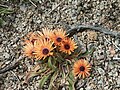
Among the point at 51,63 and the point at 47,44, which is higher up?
the point at 47,44

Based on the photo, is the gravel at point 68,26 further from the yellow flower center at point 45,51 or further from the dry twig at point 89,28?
the yellow flower center at point 45,51

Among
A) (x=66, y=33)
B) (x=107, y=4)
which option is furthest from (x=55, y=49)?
(x=107, y=4)

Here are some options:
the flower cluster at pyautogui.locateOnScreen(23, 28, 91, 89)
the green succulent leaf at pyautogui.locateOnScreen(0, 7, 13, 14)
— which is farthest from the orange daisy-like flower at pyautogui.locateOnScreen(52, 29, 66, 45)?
the green succulent leaf at pyautogui.locateOnScreen(0, 7, 13, 14)

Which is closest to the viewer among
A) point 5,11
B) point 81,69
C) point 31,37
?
point 81,69

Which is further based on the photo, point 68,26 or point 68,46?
point 68,26

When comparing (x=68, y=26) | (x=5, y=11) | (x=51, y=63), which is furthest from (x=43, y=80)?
(x=5, y=11)

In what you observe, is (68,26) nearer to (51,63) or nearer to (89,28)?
(89,28)

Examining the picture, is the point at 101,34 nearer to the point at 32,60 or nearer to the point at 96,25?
the point at 96,25
